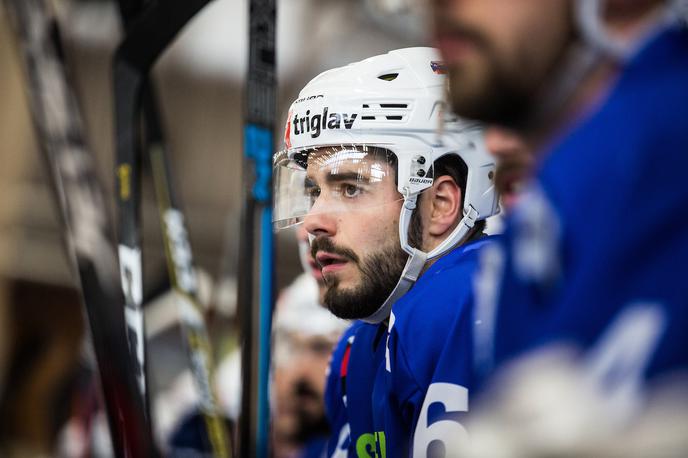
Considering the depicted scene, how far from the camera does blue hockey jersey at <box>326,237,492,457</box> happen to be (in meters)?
1.10

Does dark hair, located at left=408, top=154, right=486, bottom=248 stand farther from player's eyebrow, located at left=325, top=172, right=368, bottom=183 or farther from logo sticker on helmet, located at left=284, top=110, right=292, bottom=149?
logo sticker on helmet, located at left=284, top=110, right=292, bottom=149

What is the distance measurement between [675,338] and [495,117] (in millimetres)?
233

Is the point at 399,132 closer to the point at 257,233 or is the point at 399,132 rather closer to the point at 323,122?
the point at 323,122

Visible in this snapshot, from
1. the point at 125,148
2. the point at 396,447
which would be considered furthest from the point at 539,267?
the point at 125,148

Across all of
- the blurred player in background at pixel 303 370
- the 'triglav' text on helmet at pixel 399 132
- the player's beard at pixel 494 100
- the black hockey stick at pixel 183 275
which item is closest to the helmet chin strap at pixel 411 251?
the 'triglav' text on helmet at pixel 399 132

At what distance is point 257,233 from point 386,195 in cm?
25

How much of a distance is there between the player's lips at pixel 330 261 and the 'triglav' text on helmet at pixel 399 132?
0.29 ft

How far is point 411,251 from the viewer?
1375 millimetres

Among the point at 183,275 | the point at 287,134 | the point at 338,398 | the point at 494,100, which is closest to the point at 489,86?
the point at 494,100

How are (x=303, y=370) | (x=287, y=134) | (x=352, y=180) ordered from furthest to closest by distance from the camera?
(x=303, y=370) < (x=287, y=134) < (x=352, y=180)

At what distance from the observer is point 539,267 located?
2.06ft

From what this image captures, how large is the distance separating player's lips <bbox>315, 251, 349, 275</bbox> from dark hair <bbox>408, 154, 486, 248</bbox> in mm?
115

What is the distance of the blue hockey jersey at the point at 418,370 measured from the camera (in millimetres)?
1098

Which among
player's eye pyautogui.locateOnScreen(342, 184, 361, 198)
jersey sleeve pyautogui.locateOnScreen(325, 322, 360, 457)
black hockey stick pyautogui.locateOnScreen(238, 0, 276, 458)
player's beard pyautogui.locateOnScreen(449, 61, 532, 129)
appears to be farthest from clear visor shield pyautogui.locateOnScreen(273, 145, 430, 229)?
player's beard pyautogui.locateOnScreen(449, 61, 532, 129)
